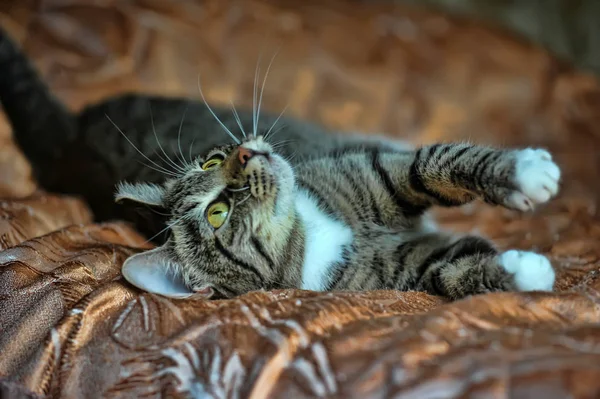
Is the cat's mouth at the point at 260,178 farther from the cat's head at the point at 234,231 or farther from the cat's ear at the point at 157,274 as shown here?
the cat's ear at the point at 157,274

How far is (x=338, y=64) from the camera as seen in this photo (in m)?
1.92

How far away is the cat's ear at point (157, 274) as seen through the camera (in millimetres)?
990

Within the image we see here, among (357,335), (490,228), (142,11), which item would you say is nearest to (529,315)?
(357,335)

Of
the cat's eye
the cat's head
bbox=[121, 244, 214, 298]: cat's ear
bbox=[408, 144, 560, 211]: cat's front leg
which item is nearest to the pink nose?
the cat's head

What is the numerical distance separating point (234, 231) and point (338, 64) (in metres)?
1.04

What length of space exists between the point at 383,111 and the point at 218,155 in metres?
0.89

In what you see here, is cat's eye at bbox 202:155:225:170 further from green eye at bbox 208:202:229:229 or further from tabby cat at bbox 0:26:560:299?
green eye at bbox 208:202:229:229

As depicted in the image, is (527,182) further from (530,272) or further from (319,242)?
(319,242)

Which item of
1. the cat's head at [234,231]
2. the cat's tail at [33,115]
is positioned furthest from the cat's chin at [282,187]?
the cat's tail at [33,115]

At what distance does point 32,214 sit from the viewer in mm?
1326

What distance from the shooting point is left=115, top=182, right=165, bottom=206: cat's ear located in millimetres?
1186

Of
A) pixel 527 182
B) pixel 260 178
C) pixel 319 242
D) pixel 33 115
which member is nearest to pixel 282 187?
pixel 260 178

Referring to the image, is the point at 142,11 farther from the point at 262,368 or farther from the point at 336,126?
the point at 262,368

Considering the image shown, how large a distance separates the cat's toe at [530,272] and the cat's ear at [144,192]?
756mm
